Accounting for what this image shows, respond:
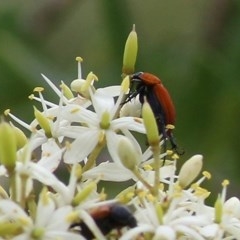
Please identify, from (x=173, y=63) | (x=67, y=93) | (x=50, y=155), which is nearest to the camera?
(x=50, y=155)

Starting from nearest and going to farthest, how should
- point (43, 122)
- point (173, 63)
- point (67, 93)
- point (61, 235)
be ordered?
point (61, 235) < point (43, 122) < point (67, 93) < point (173, 63)

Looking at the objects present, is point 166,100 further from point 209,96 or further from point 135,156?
point 209,96

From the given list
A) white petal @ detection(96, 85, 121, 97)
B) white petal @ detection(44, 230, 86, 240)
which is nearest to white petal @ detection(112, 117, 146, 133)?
white petal @ detection(96, 85, 121, 97)

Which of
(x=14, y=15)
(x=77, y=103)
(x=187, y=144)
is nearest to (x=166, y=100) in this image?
(x=77, y=103)

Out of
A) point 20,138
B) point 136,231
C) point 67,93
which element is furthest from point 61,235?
point 67,93

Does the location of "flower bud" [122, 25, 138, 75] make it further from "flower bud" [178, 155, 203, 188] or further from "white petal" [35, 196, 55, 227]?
"white petal" [35, 196, 55, 227]

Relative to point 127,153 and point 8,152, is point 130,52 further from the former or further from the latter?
point 8,152
